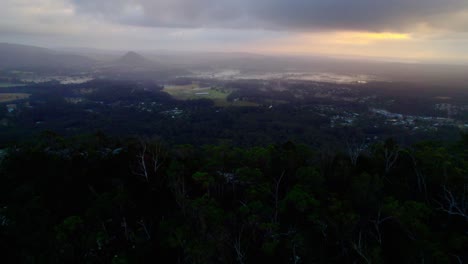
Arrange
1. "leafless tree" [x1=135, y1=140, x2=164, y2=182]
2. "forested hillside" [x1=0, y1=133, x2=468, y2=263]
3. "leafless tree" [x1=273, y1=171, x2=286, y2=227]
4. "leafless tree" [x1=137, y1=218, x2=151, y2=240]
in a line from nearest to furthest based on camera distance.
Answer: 1. "forested hillside" [x1=0, y1=133, x2=468, y2=263]
2. "leafless tree" [x1=137, y1=218, x2=151, y2=240]
3. "leafless tree" [x1=273, y1=171, x2=286, y2=227]
4. "leafless tree" [x1=135, y1=140, x2=164, y2=182]

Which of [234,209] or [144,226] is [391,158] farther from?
[144,226]

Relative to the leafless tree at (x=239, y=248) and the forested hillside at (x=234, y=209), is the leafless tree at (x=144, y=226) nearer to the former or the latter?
the forested hillside at (x=234, y=209)

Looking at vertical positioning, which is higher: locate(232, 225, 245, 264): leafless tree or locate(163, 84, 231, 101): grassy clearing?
locate(163, 84, 231, 101): grassy clearing

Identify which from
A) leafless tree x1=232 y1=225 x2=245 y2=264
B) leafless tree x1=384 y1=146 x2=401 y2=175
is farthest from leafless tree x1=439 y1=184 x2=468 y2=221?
leafless tree x1=232 y1=225 x2=245 y2=264

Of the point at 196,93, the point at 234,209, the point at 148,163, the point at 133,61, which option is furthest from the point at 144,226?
the point at 133,61

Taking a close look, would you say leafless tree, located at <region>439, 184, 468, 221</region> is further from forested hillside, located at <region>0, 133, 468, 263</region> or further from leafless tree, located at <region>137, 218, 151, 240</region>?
leafless tree, located at <region>137, 218, 151, 240</region>

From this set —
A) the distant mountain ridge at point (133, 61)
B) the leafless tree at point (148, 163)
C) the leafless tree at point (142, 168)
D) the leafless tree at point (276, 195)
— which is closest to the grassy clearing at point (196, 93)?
the leafless tree at point (148, 163)

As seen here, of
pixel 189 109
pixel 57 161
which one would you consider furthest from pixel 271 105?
pixel 57 161

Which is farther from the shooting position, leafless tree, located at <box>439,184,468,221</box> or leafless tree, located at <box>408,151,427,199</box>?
leafless tree, located at <box>408,151,427,199</box>

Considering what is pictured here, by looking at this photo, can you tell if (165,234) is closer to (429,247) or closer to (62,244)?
(62,244)
